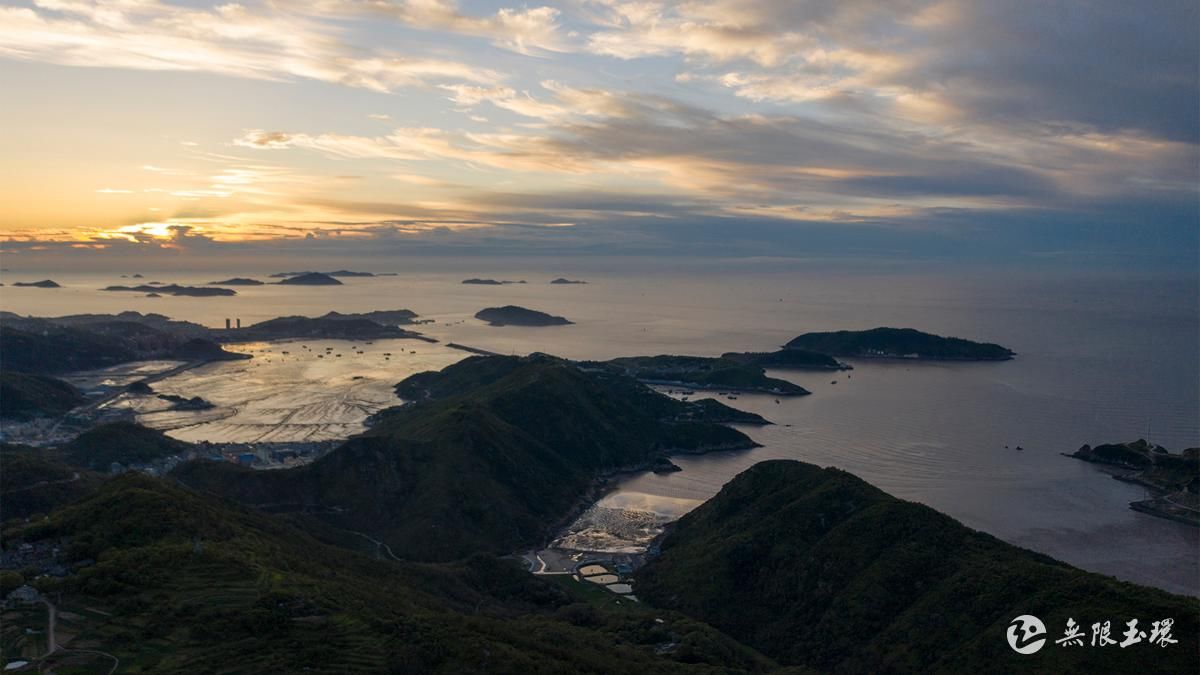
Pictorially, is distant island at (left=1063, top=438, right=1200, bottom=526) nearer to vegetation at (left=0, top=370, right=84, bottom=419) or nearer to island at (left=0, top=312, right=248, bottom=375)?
vegetation at (left=0, top=370, right=84, bottom=419)

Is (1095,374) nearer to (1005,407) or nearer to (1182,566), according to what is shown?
(1005,407)

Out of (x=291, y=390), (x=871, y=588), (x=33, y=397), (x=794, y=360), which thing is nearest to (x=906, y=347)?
(x=794, y=360)

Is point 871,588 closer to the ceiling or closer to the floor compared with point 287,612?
closer to the floor

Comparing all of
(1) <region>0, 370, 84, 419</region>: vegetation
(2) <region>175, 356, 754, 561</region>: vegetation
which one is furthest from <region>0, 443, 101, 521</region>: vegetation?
(1) <region>0, 370, 84, 419</region>: vegetation

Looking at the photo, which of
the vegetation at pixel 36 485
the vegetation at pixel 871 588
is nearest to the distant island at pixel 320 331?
the vegetation at pixel 36 485

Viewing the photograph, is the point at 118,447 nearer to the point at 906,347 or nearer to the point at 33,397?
the point at 33,397

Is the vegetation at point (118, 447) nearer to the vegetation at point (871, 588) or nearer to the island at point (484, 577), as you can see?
the island at point (484, 577)

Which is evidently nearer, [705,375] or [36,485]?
[36,485]

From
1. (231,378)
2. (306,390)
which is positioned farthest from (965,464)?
(231,378)
